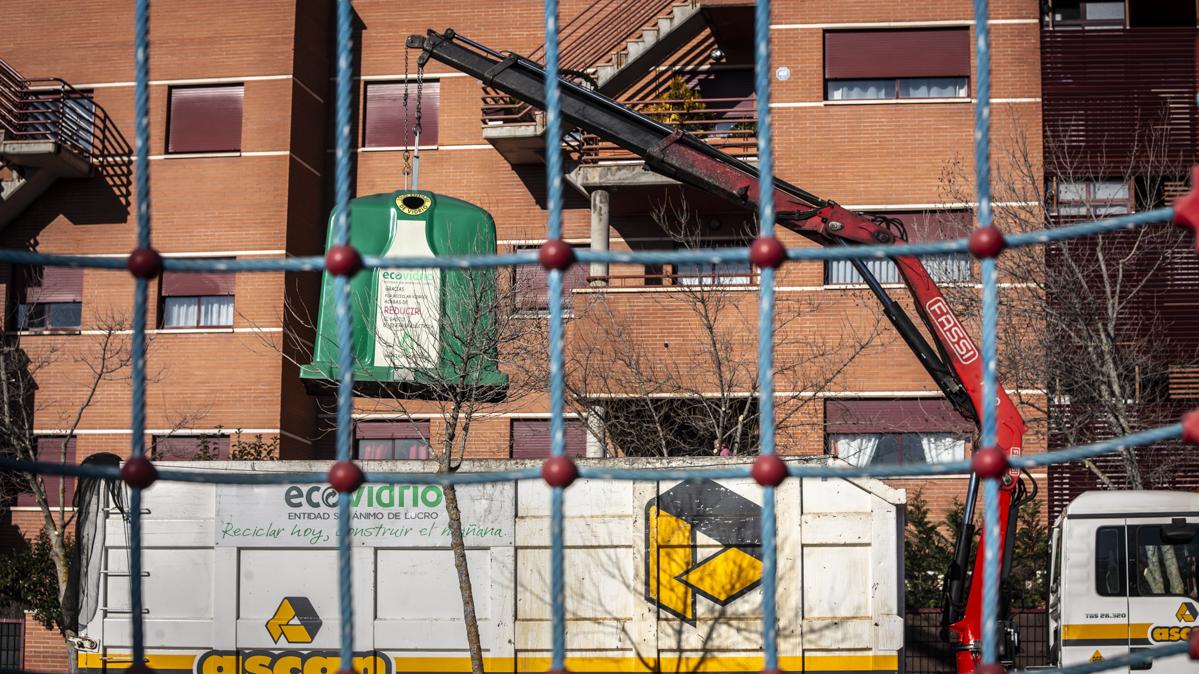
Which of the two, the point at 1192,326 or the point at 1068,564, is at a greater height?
the point at 1192,326

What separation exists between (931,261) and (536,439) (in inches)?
292

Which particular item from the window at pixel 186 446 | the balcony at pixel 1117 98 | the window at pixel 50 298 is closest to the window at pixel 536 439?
the window at pixel 186 446

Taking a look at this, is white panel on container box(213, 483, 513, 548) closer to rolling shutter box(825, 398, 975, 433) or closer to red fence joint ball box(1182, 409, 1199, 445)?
rolling shutter box(825, 398, 975, 433)

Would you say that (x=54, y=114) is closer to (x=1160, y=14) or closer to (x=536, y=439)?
(x=536, y=439)

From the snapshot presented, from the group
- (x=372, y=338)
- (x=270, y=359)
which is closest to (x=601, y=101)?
(x=372, y=338)

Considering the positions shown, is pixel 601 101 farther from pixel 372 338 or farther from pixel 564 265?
pixel 564 265

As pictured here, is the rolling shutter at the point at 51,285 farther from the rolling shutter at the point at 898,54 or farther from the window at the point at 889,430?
the rolling shutter at the point at 898,54

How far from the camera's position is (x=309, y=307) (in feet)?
78.9

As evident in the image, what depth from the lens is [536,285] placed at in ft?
68.6

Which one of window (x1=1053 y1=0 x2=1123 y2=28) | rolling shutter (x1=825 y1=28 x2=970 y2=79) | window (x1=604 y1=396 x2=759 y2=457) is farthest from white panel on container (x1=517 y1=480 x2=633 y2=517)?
window (x1=1053 y1=0 x2=1123 y2=28)

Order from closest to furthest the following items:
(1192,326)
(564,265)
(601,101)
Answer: (564,265) → (601,101) → (1192,326)

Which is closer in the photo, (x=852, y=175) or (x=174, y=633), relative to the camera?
(x=174, y=633)

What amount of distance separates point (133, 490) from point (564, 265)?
166cm

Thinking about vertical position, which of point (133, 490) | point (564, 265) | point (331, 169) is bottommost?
point (133, 490)
